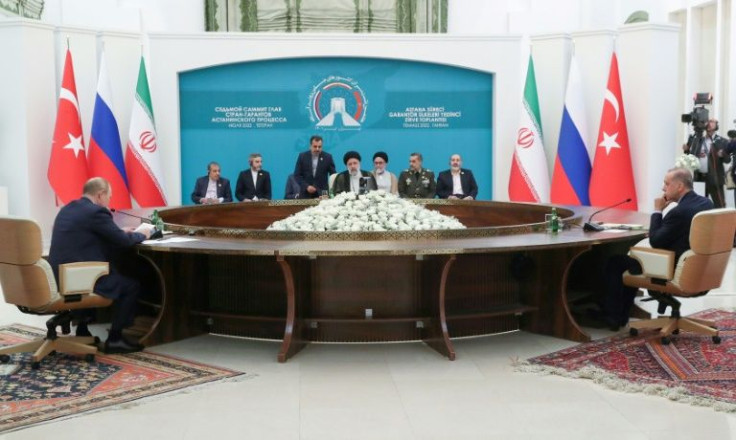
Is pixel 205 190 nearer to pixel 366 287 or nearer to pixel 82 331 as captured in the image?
pixel 82 331

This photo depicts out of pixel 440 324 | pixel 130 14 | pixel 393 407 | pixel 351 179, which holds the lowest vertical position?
pixel 393 407

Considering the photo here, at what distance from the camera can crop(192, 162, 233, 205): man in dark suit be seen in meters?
10.3

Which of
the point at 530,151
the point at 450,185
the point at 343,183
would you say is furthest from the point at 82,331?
the point at 530,151

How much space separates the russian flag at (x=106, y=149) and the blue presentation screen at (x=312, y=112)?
858mm

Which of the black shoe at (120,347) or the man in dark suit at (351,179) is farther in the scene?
the man in dark suit at (351,179)

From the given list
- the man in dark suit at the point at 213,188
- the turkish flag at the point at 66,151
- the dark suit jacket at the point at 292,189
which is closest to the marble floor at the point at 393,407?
the dark suit jacket at the point at 292,189

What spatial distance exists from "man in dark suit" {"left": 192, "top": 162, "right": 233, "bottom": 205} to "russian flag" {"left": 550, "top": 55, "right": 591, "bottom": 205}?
407cm

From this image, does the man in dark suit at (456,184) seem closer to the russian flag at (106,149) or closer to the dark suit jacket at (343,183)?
the dark suit jacket at (343,183)

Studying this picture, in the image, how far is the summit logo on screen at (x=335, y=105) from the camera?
1166 centimetres

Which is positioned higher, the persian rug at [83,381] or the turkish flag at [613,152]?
the turkish flag at [613,152]

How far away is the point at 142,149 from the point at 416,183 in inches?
138

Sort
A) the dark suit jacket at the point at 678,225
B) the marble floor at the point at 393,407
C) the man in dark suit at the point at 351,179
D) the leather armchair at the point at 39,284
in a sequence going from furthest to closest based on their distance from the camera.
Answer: the man in dark suit at the point at 351,179
the dark suit jacket at the point at 678,225
the leather armchair at the point at 39,284
the marble floor at the point at 393,407

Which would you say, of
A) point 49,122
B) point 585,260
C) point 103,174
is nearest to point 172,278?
point 585,260

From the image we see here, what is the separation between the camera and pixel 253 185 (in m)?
10.5
